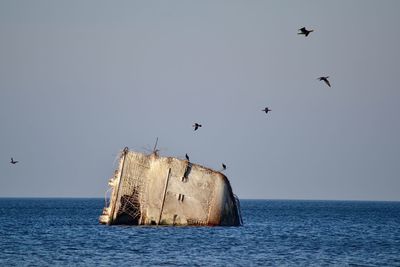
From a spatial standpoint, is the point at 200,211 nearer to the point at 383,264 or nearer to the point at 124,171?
the point at 124,171

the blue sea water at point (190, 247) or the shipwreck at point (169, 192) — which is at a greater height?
the shipwreck at point (169, 192)

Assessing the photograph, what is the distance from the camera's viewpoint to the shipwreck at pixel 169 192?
5691 cm

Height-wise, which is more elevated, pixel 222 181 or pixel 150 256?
pixel 222 181

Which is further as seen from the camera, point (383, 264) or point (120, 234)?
point (120, 234)

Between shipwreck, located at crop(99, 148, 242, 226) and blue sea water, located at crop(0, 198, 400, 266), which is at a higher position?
shipwreck, located at crop(99, 148, 242, 226)

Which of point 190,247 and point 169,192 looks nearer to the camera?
point 190,247

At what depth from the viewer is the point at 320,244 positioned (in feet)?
185

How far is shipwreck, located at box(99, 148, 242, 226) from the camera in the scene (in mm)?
56906

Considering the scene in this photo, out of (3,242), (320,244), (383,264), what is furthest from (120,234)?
(383,264)

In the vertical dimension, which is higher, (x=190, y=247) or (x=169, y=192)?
(x=169, y=192)

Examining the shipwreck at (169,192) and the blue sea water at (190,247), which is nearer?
the blue sea water at (190,247)

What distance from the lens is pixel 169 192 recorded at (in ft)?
189

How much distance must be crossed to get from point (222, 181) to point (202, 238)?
12.2ft

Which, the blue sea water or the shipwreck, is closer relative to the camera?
the blue sea water
